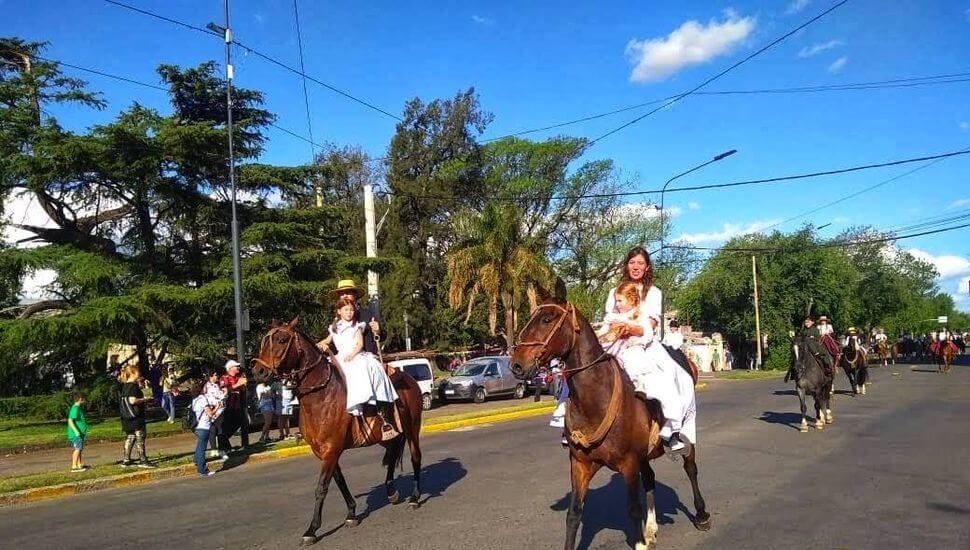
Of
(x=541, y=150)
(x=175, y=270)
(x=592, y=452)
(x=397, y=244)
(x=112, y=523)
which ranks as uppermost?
(x=541, y=150)

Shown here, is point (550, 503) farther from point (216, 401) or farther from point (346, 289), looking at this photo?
point (216, 401)

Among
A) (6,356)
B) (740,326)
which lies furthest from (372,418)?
(740,326)

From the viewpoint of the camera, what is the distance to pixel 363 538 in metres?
7.37

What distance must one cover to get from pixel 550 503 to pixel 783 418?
11070 mm

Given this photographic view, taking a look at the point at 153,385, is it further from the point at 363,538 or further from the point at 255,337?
the point at 363,538

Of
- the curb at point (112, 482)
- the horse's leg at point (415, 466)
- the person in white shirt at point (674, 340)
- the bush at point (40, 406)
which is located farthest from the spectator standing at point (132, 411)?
the bush at point (40, 406)

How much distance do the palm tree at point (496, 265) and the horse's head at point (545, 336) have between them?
29.2 metres

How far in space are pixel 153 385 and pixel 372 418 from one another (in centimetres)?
2111

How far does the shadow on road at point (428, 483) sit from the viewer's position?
9234mm

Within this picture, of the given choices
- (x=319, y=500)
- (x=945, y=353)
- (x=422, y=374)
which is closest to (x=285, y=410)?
(x=422, y=374)

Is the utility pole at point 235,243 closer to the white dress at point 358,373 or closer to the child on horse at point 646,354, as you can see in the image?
the white dress at point 358,373

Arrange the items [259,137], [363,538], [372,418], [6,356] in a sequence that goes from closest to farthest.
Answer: [363,538] < [372,418] < [6,356] < [259,137]

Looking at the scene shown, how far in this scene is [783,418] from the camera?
17.6 meters

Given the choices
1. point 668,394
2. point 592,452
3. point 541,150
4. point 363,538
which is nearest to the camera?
point 592,452
